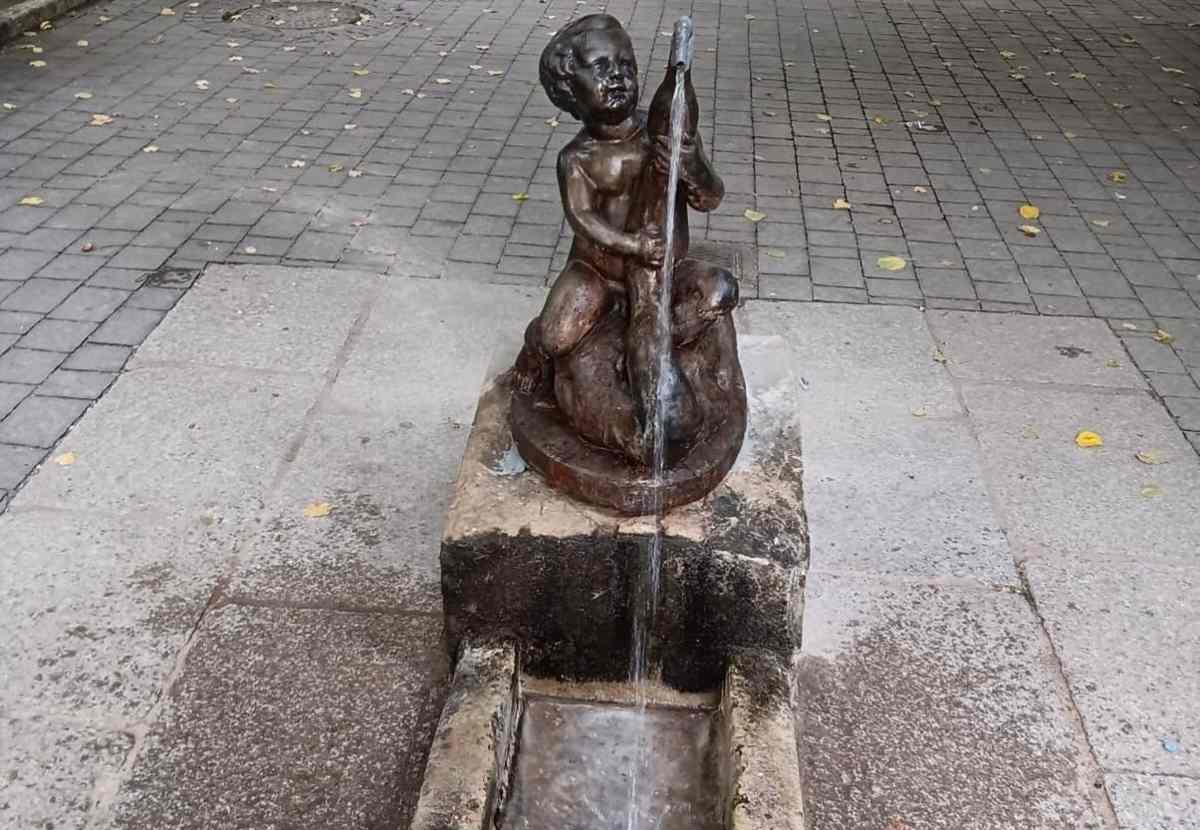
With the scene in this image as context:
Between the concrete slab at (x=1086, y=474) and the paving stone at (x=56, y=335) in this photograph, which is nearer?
the concrete slab at (x=1086, y=474)

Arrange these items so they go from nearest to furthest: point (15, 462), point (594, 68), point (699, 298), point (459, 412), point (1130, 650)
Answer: point (594, 68) → point (699, 298) → point (1130, 650) → point (15, 462) → point (459, 412)

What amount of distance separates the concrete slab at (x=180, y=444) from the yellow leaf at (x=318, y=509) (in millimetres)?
213

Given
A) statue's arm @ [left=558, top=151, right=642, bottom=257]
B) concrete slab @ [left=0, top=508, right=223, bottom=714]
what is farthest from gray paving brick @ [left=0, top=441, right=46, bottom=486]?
statue's arm @ [left=558, top=151, right=642, bottom=257]

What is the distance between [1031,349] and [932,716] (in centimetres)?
249

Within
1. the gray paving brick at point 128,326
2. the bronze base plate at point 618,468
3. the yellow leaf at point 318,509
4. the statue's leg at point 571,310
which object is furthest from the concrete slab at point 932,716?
the gray paving brick at point 128,326

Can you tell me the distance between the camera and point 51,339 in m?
4.93

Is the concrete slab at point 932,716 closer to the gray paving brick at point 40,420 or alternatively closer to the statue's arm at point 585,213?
the statue's arm at point 585,213

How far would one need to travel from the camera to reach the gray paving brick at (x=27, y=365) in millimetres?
4648

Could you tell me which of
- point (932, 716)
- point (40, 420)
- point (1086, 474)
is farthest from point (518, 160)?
point (932, 716)

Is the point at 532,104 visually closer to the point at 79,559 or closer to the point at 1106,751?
the point at 79,559

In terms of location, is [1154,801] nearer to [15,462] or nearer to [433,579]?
[433,579]

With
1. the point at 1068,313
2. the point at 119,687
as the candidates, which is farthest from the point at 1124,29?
the point at 119,687

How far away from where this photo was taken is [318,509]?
3.94 meters

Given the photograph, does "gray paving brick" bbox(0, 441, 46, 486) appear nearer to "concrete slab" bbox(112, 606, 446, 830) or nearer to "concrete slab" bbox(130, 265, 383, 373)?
"concrete slab" bbox(130, 265, 383, 373)
